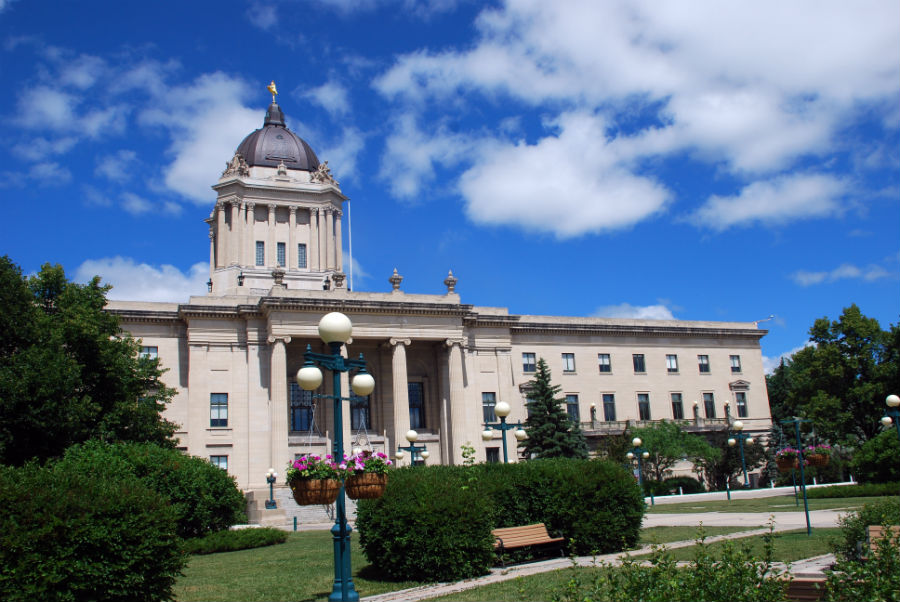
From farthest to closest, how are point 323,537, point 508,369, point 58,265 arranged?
point 508,369, point 58,265, point 323,537

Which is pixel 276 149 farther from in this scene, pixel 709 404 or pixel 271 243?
pixel 709 404

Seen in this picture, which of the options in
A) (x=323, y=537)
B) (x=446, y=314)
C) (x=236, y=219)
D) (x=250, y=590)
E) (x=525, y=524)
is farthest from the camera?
(x=236, y=219)

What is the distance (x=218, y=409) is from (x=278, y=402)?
4266 millimetres

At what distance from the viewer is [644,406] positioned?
61.0m

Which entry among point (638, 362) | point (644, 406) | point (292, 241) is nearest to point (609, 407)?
point (644, 406)

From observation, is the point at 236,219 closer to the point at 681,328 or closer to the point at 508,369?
the point at 508,369

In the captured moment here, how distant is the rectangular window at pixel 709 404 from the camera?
206ft

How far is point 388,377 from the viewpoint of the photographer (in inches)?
2052

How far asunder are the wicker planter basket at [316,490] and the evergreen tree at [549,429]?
120 feet

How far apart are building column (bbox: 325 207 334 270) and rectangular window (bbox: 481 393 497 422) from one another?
1638 centimetres

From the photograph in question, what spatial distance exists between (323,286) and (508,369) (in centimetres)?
1529

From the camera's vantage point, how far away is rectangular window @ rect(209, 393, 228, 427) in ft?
157

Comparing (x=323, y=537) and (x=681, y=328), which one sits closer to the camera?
(x=323, y=537)

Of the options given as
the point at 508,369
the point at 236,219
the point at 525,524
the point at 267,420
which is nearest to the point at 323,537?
the point at 525,524
